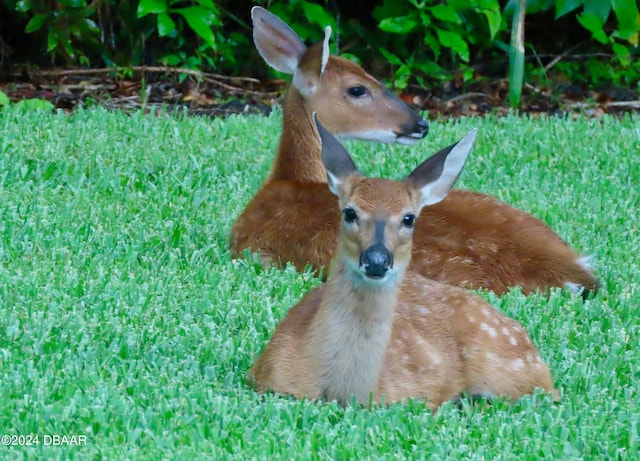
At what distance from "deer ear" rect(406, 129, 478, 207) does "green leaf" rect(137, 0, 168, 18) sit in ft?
17.5

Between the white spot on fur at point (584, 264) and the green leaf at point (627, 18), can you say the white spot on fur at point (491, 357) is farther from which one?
the green leaf at point (627, 18)

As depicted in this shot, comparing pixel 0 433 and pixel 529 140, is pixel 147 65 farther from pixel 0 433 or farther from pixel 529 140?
pixel 0 433

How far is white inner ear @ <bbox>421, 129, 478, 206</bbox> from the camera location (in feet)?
13.8

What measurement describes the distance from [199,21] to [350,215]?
5.59 meters

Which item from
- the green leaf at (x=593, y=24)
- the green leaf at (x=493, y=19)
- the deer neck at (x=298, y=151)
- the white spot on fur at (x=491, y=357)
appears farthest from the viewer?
the green leaf at (x=593, y=24)

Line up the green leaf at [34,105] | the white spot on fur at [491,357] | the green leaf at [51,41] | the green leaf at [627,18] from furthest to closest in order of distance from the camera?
the green leaf at [627,18], the green leaf at [51,41], the green leaf at [34,105], the white spot on fur at [491,357]

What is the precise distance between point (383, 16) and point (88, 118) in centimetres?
283

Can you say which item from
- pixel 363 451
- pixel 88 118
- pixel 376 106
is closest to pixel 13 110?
pixel 88 118

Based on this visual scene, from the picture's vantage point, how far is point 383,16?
1001 centimetres

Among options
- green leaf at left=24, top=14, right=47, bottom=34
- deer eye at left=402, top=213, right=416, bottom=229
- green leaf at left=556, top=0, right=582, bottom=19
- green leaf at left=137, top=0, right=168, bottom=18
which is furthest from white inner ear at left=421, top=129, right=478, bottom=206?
green leaf at left=556, top=0, right=582, bottom=19

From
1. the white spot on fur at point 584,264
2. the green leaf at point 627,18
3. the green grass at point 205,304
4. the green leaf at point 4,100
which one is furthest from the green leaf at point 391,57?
the white spot on fur at point 584,264

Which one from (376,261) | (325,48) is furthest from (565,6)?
(376,261)

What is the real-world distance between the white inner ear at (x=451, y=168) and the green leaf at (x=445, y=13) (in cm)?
551

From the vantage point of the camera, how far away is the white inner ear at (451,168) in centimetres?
421
